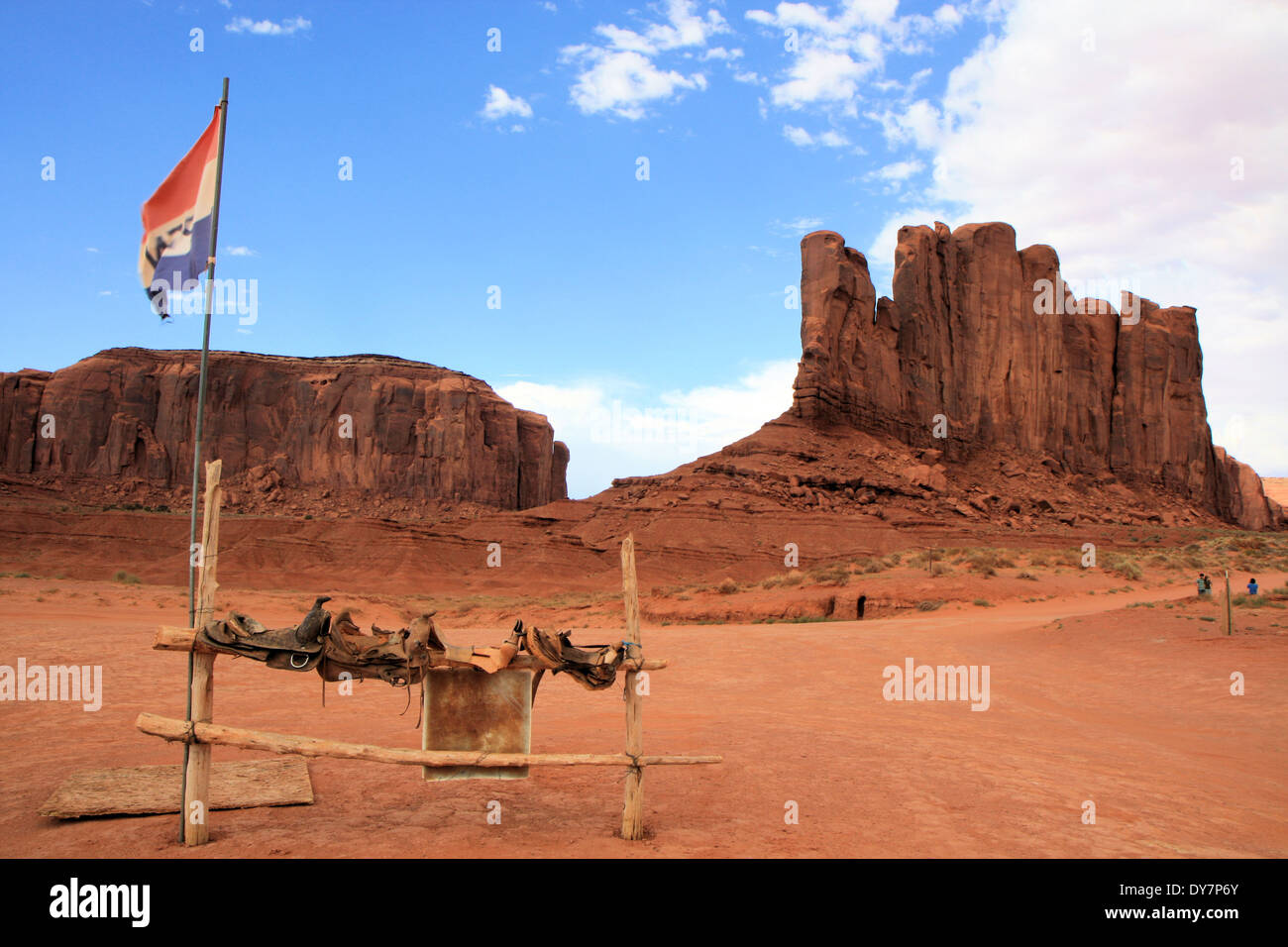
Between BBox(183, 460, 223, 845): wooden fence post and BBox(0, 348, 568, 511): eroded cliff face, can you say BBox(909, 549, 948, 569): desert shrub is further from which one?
BBox(0, 348, 568, 511): eroded cliff face

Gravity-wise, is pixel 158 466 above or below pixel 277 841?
above

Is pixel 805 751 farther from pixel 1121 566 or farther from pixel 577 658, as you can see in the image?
pixel 1121 566

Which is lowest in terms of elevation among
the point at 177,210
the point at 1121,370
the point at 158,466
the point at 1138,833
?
the point at 1138,833

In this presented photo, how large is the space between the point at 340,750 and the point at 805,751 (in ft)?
21.6

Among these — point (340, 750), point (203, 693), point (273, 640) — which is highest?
point (273, 640)

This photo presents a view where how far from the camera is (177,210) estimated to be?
8531 mm

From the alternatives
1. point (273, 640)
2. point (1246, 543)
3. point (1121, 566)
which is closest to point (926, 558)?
point (1121, 566)

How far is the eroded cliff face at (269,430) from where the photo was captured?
80.9m

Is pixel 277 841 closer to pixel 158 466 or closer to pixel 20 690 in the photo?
pixel 20 690

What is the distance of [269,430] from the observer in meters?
89.8
